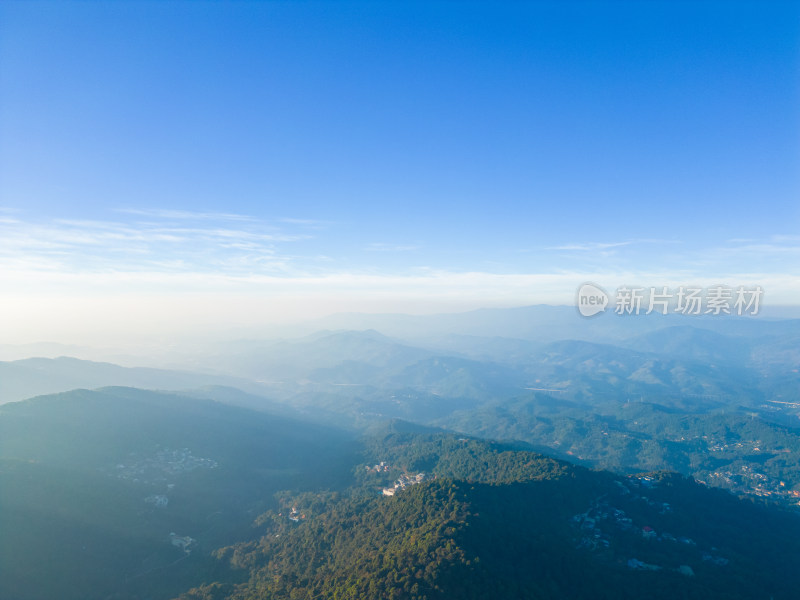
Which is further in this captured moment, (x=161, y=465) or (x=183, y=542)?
(x=161, y=465)

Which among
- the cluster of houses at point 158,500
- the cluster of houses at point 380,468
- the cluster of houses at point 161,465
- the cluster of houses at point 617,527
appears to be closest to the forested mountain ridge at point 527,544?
the cluster of houses at point 617,527

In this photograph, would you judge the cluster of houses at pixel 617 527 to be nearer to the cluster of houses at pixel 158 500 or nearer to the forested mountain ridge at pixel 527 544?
the forested mountain ridge at pixel 527 544

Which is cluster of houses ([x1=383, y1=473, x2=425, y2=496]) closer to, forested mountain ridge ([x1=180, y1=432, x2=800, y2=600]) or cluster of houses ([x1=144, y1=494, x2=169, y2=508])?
forested mountain ridge ([x1=180, y1=432, x2=800, y2=600])

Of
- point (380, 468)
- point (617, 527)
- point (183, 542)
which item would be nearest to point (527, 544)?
point (617, 527)

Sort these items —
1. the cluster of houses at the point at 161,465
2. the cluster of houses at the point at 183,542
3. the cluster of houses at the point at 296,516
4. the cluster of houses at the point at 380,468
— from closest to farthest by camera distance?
the cluster of houses at the point at 183,542, the cluster of houses at the point at 296,516, the cluster of houses at the point at 161,465, the cluster of houses at the point at 380,468

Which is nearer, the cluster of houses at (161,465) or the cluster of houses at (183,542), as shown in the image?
the cluster of houses at (183,542)

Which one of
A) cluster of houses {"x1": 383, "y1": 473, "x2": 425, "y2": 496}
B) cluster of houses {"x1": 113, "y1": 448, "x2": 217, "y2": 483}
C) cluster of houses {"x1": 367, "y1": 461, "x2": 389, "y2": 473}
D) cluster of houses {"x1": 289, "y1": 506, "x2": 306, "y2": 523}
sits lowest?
cluster of houses {"x1": 367, "y1": 461, "x2": 389, "y2": 473}

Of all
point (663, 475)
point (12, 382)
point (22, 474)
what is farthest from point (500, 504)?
point (12, 382)

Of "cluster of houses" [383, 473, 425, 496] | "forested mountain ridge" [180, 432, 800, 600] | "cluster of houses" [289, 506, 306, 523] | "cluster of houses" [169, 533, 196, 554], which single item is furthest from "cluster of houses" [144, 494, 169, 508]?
"cluster of houses" [383, 473, 425, 496]

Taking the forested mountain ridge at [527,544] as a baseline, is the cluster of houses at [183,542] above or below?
below

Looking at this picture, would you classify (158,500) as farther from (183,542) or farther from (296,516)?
(296,516)

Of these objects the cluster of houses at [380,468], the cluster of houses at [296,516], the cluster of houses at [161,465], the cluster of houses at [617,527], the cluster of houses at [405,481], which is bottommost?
the cluster of houses at [380,468]
